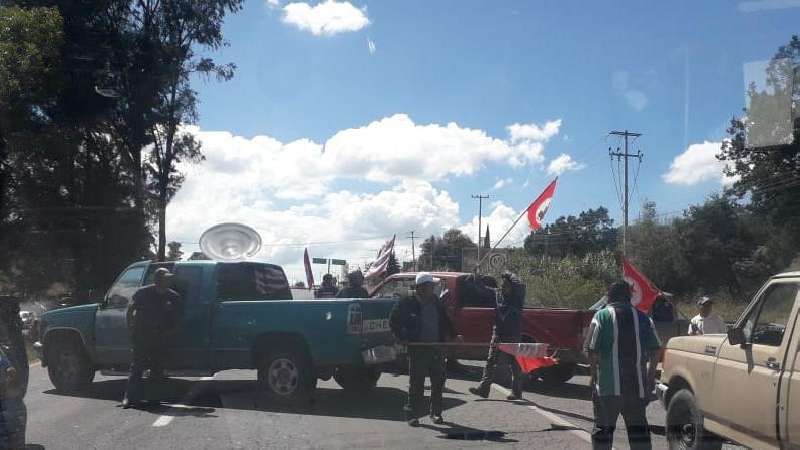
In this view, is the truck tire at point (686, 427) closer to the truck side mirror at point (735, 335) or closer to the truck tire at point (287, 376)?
the truck side mirror at point (735, 335)

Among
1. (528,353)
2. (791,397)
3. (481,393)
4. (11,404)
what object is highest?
(791,397)

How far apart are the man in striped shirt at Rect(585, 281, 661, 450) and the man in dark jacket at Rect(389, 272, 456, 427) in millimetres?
2650

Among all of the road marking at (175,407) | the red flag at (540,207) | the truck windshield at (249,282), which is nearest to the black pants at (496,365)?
the truck windshield at (249,282)

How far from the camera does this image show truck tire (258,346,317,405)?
1013 cm

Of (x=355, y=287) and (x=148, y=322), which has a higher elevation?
(x=355, y=287)

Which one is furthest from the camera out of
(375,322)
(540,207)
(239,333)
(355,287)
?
(540,207)

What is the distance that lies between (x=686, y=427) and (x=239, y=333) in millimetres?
5849

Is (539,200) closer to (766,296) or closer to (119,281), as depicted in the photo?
(119,281)

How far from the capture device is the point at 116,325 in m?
11.3

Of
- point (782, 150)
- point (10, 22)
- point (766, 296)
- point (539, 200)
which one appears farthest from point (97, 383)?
point (782, 150)

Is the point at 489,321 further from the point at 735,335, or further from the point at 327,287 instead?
the point at 327,287

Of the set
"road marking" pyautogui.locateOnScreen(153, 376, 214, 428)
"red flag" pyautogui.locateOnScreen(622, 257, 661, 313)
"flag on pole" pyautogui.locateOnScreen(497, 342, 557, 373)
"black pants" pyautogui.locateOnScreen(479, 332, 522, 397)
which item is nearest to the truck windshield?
"road marking" pyautogui.locateOnScreen(153, 376, 214, 428)

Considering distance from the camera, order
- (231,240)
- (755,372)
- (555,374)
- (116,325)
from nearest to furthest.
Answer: (755,372) → (116,325) → (555,374) → (231,240)

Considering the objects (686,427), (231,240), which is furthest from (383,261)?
(686,427)
